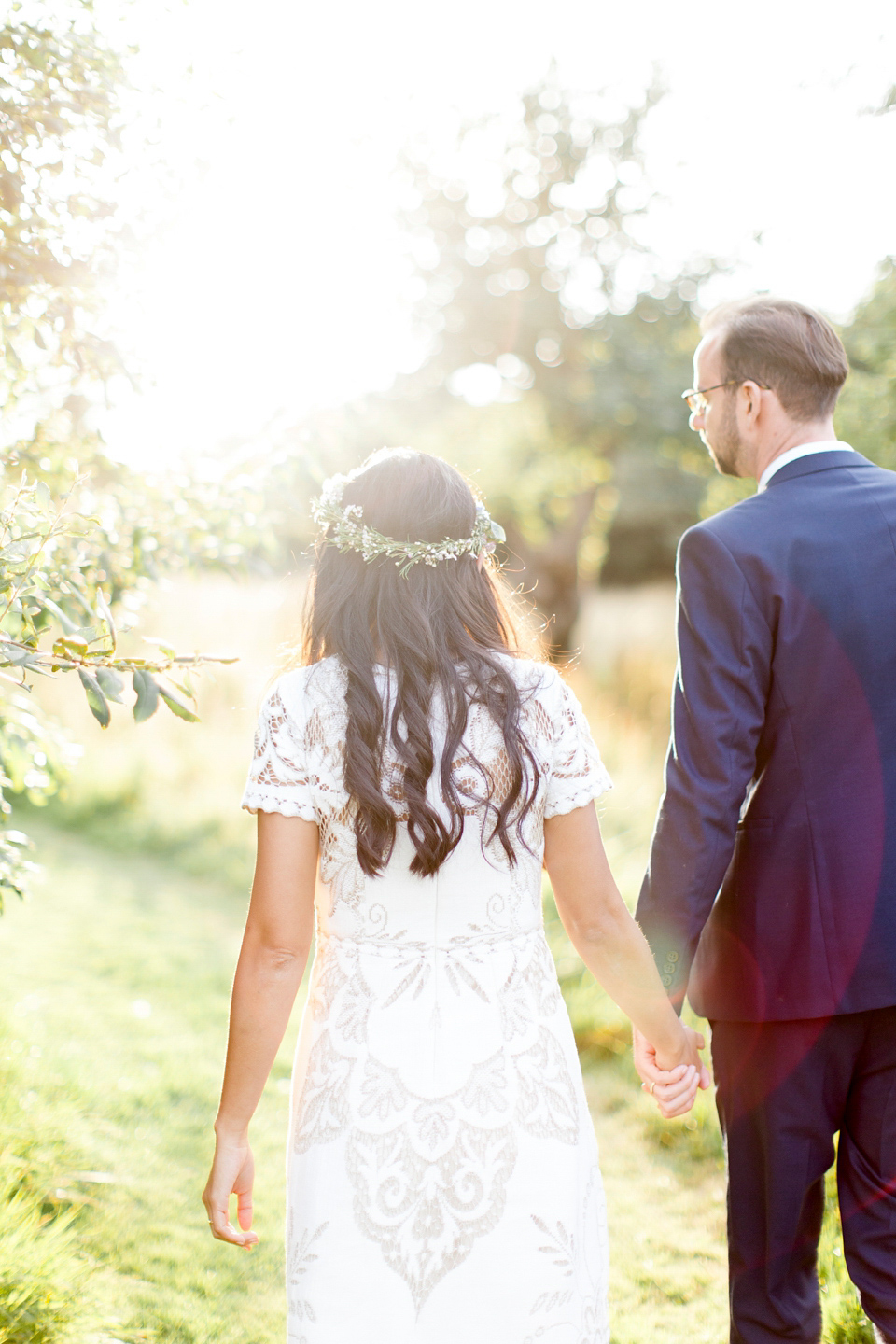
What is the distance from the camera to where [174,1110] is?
392 centimetres

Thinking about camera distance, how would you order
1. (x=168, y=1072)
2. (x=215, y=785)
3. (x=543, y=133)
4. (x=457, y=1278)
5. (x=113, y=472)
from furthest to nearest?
(x=543, y=133) < (x=215, y=785) < (x=168, y=1072) < (x=113, y=472) < (x=457, y=1278)

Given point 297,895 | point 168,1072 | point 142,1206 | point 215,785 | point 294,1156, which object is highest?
point 297,895

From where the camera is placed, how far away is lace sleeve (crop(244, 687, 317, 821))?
1738 millimetres

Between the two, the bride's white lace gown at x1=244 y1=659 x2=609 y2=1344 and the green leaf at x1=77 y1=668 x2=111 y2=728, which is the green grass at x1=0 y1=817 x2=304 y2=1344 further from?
the green leaf at x1=77 y1=668 x2=111 y2=728

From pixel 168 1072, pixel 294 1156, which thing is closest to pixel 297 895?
pixel 294 1156

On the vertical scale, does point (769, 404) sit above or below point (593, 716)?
above

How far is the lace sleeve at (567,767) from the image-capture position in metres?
1.84

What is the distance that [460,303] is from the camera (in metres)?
17.2

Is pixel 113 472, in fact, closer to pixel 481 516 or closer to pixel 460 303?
pixel 481 516

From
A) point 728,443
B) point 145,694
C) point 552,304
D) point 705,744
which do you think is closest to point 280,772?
point 145,694

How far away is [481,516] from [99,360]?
3.82 feet

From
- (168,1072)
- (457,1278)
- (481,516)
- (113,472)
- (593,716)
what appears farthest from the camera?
(593,716)

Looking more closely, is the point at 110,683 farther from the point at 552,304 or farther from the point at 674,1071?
the point at 552,304

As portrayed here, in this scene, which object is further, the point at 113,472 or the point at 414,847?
the point at 113,472
